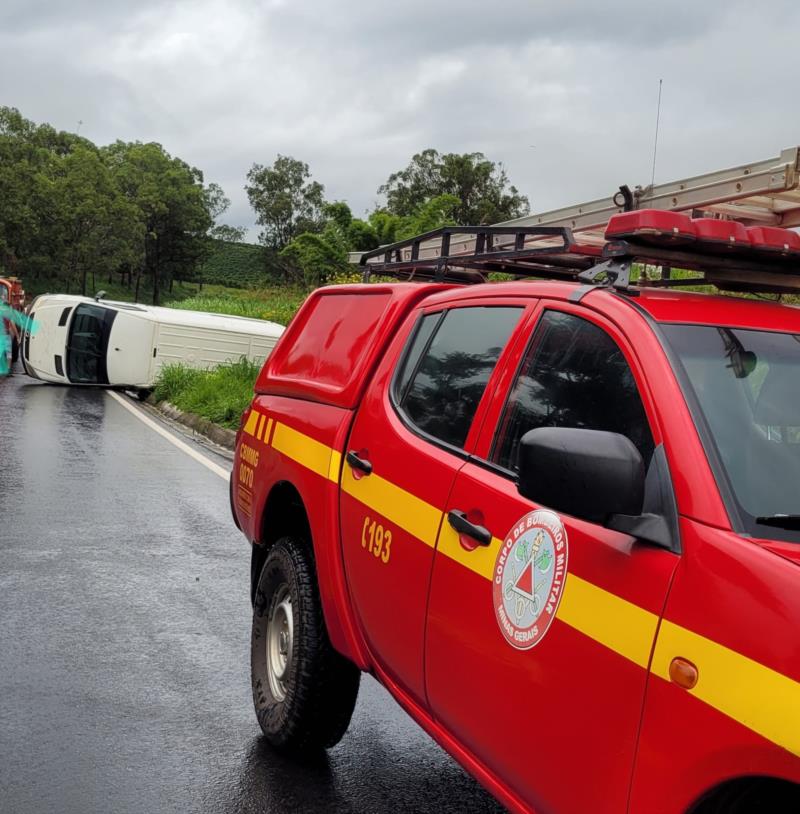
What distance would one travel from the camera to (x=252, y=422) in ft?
16.2

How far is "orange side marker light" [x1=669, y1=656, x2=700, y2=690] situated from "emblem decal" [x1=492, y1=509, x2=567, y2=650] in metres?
0.41

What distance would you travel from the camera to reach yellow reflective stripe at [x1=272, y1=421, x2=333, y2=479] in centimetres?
391

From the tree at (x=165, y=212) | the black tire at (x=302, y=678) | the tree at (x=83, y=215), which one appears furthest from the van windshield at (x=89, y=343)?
the tree at (x=165, y=212)

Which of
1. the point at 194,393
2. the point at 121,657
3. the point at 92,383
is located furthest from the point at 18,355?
the point at 121,657

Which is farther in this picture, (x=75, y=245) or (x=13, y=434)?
(x=75, y=245)

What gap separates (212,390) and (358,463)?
548 inches

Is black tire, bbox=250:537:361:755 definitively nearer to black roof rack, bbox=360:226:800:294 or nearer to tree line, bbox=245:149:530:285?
black roof rack, bbox=360:226:800:294

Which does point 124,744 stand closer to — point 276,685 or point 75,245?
point 276,685

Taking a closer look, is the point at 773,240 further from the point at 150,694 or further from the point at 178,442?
the point at 178,442

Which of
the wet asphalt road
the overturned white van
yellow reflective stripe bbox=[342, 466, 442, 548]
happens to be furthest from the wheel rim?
the overturned white van

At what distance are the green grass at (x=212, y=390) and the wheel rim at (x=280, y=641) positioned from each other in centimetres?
989

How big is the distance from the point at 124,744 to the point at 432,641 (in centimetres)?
168

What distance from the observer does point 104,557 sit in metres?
6.89

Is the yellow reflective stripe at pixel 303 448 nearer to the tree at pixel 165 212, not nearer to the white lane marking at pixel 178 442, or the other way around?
the white lane marking at pixel 178 442
